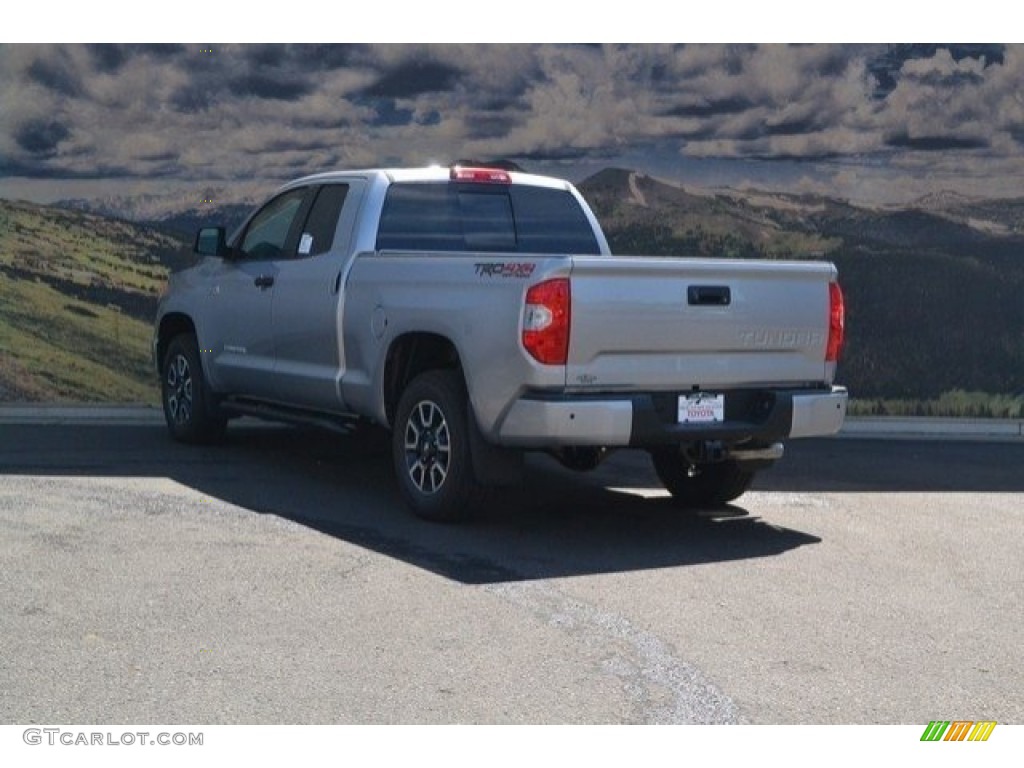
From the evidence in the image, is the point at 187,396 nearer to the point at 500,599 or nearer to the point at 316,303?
the point at 316,303

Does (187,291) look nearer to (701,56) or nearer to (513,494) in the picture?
(513,494)

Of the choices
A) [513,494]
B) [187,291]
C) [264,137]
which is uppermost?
[264,137]

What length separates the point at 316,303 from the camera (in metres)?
10.5

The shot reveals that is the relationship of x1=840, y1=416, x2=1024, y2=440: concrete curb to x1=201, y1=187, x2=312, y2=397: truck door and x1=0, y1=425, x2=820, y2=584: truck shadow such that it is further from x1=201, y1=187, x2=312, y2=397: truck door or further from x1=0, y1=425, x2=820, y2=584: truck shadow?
x1=201, y1=187, x2=312, y2=397: truck door

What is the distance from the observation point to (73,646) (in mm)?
6602

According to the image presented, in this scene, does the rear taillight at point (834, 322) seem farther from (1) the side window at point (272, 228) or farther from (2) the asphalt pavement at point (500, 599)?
(1) the side window at point (272, 228)

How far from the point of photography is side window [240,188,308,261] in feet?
36.9

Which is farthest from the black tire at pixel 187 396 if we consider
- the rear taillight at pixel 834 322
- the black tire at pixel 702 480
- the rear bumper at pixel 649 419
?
the rear taillight at pixel 834 322

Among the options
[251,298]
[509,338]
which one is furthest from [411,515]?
[251,298]

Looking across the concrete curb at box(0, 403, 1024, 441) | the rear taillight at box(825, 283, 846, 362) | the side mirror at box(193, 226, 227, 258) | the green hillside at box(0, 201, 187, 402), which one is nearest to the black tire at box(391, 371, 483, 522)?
the rear taillight at box(825, 283, 846, 362)

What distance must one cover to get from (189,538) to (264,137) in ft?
21.7

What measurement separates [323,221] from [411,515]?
2197mm

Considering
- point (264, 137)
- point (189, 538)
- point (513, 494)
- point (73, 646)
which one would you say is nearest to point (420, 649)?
point (73, 646)

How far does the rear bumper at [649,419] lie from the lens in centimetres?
854
